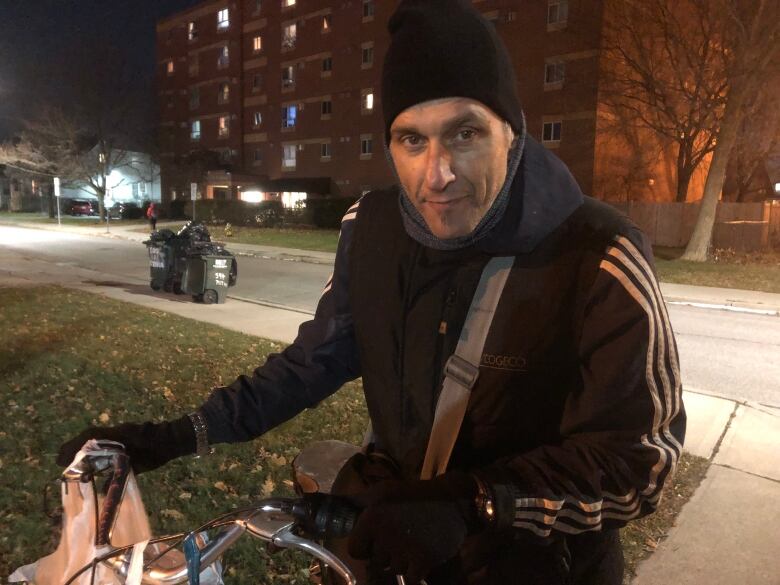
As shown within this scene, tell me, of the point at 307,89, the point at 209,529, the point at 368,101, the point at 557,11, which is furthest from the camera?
the point at 307,89

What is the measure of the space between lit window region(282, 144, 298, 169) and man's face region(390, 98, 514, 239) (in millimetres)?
42398

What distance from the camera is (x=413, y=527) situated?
114cm

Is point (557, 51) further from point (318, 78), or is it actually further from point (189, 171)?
point (189, 171)

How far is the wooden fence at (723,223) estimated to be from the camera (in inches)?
863

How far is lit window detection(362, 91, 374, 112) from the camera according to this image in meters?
37.3

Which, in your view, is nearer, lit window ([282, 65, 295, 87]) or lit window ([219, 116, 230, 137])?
lit window ([282, 65, 295, 87])

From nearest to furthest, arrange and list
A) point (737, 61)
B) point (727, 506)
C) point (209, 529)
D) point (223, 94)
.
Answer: point (209, 529), point (727, 506), point (737, 61), point (223, 94)

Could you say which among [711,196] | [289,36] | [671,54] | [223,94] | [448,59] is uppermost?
[289,36]

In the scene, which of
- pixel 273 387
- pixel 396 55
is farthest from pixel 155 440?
pixel 396 55

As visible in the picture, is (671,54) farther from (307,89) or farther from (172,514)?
(307,89)

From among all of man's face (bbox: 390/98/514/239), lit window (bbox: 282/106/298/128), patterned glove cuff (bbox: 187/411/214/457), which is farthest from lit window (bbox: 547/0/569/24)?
patterned glove cuff (bbox: 187/411/214/457)

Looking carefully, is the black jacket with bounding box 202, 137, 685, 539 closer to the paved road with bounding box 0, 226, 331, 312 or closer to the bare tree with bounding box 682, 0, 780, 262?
the paved road with bounding box 0, 226, 331, 312

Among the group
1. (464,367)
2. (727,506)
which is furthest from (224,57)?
(464,367)

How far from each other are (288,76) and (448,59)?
145 feet
